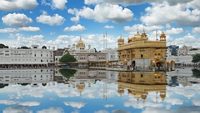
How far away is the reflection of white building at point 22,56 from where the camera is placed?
113375 mm

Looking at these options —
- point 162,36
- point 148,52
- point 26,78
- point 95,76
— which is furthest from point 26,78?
point 162,36

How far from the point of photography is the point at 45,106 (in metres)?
14.7

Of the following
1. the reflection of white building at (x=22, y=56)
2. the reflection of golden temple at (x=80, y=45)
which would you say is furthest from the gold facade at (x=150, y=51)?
the reflection of golden temple at (x=80, y=45)

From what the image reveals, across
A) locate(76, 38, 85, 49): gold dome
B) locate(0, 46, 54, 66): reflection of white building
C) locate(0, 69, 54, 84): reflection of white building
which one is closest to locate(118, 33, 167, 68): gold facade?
locate(0, 69, 54, 84): reflection of white building

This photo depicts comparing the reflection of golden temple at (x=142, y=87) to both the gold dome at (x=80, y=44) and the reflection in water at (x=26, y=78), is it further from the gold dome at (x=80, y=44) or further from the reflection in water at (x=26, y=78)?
the gold dome at (x=80, y=44)

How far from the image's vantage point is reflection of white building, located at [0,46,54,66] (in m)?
113

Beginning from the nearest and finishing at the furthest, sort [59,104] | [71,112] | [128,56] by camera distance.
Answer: [71,112] < [59,104] < [128,56]

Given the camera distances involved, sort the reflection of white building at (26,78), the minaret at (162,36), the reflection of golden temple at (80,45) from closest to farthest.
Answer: the reflection of white building at (26,78) < the minaret at (162,36) < the reflection of golden temple at (80,45)

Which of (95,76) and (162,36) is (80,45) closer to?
(162,36)

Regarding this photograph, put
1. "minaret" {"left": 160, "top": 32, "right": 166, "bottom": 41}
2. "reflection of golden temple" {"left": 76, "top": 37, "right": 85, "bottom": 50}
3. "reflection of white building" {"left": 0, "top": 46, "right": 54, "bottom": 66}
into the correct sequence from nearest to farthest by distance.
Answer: "minaret" {"left": 160, "top": 32, "right": 166, "bottom": 41}
"reflection of white building" {"left": 0, "top": 46, "right": 54, "bottom": 66}
"reflection of golden temple" {"left": 76, "top": 37, "right": 85, "bottom": 50}

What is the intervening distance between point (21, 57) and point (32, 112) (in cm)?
10415

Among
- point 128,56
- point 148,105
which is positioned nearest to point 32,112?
point 148,105

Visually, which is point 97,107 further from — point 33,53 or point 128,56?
point 33,53

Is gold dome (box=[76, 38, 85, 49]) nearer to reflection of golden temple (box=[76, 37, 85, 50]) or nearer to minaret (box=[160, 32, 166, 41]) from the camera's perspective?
reflection of golden temple (box=[76, 37, 85, 50])
